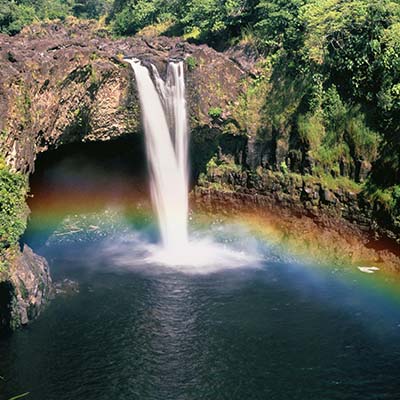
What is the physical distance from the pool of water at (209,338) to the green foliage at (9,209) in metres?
3.42

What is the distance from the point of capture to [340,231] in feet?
82.8

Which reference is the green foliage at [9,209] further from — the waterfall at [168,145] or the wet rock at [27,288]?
the waterfall at [168,145]

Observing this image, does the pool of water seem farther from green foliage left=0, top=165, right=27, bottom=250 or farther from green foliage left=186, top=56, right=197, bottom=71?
green foliage left=186, top=56, right=197, bottom=71

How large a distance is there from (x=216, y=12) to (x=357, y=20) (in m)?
11.9

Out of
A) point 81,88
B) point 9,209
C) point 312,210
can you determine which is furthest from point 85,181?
point 9,209

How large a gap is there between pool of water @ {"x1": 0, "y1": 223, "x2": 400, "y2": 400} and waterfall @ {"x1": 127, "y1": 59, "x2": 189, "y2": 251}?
17.4 ft

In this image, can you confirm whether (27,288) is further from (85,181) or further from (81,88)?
(85,181)

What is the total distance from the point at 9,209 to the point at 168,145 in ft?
40.0

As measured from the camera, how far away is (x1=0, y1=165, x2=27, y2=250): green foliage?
665 inches

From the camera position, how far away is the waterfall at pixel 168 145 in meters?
26.6

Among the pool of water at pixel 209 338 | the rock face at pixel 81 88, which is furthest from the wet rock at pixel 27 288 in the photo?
the rock face at pixel 81 88

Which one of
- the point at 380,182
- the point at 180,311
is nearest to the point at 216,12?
the point at 380,182

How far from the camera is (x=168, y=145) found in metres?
27.9

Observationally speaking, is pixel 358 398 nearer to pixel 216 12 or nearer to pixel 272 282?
pixel 272 282
